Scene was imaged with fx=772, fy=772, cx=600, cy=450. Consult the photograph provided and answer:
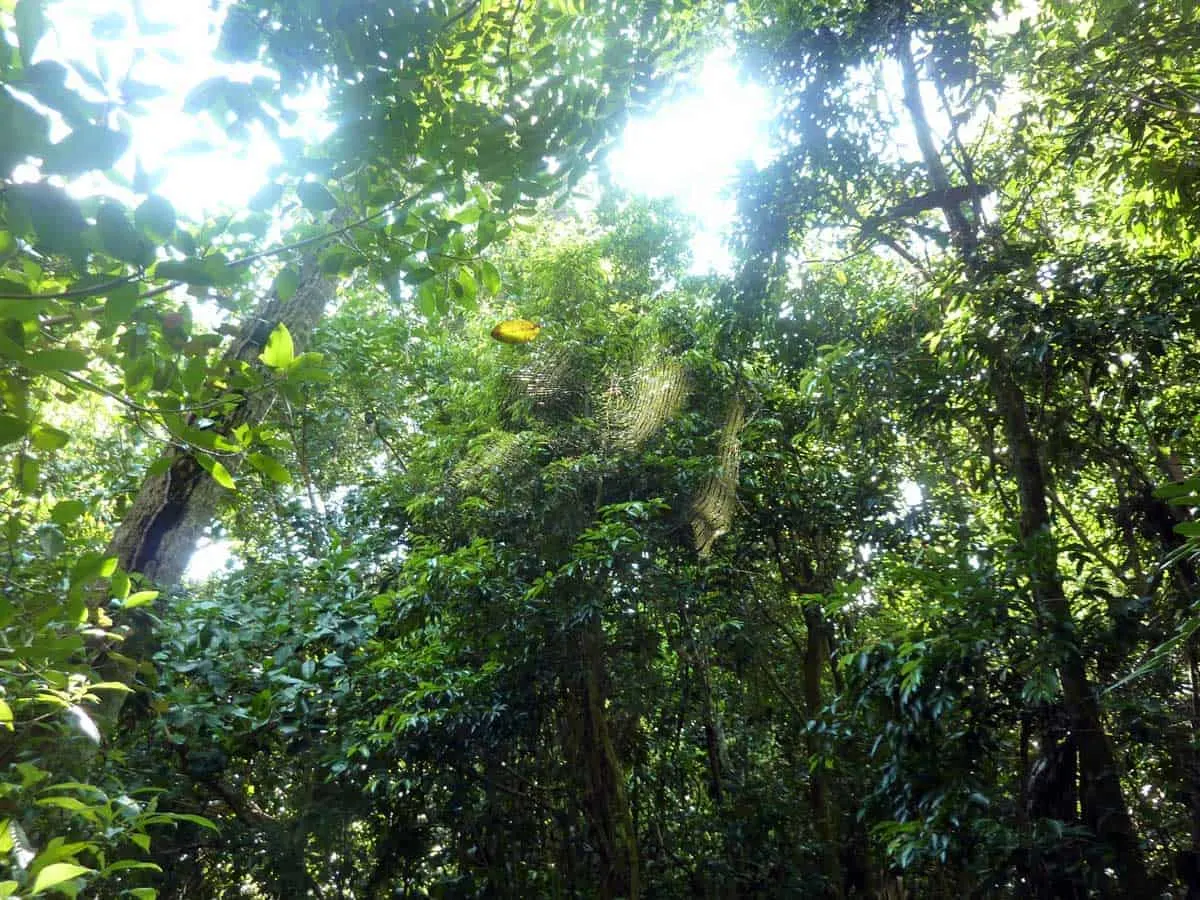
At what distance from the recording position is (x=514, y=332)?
11.7 feet

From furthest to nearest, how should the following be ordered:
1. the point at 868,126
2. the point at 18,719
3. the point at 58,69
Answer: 1. the point at 868,126
2. the point at 18,719
3. the point at 58,69

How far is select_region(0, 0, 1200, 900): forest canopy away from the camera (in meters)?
1.15

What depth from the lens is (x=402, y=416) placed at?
500 centimetres

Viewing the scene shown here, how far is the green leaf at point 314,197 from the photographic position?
1080mm

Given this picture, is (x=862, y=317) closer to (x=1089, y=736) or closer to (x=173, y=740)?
(x=1089, y=736)

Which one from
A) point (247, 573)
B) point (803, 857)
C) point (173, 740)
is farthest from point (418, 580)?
point (803, 857)

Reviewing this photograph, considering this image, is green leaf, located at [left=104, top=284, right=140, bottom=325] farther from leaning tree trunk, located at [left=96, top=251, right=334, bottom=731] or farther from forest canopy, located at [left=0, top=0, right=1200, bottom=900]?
leaning tree trunk, located at [left=96, top=251, right=334, bottom=731]

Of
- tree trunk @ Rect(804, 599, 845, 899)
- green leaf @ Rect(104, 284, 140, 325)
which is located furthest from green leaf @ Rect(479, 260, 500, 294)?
tree trunk @ Rect(804, 599, 845, 899)

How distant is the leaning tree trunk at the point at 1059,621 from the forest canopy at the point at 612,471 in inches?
0.6

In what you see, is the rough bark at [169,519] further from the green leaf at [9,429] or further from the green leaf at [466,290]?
the green leaf at [9,429]

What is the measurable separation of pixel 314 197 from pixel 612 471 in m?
2.56

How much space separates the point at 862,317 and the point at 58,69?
2938 millimetres

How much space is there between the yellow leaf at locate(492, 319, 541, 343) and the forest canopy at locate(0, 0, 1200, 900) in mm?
25

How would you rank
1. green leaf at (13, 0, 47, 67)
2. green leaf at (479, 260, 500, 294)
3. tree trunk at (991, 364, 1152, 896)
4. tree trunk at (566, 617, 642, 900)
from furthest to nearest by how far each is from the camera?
tree trunk at (566, 617, 642, 900) → tree trunk at (991, 364, 1152, 896) → green leaf at (479, 260, 500, 294) → green leaf at (13, 0, 47, 67)
